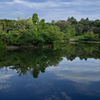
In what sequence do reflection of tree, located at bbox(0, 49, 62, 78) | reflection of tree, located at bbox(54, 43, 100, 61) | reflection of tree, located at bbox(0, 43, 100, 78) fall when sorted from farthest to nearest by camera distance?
reflection of tree, located at bbox(54, 43, 100, 61), reflection of tree, located at bbox(0, 43, 100, 78), reflection of tree, located at bbox(0, 49, 62, 78)

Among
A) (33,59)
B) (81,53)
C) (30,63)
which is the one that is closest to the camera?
(30,63)

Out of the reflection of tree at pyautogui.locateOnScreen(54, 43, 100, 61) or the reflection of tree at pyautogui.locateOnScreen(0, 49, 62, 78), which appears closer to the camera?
the reflection of tree at pyautogui.locateOnScreen(0, 49, 62, 78)

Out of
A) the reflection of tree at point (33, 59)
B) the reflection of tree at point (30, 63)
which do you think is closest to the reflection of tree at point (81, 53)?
the reflection of tree at point (33, 59)

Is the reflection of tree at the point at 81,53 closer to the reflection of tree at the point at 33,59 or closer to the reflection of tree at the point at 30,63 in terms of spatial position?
the reflection of tree at the point at 33,59

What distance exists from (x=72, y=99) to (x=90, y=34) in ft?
167

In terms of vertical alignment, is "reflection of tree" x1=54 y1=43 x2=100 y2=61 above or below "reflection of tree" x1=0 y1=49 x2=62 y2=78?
below

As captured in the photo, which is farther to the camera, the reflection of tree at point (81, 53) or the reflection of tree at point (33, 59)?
the reflection of tree at point (81, 53)

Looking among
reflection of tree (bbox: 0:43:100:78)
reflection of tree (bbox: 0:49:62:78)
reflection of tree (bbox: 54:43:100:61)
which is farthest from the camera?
reflection of tree (bbox: 54:43:100:61)

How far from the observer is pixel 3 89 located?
21.5 ft

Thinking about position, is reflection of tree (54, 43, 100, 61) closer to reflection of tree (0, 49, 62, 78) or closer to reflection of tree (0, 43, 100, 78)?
reflection of tree (0, 43, 100, 78)

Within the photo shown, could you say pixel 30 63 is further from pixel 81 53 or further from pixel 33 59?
pixel 81 53

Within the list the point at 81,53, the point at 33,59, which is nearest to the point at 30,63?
the point at 33,59

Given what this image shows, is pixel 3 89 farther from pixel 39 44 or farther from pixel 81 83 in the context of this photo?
pixel 39 44

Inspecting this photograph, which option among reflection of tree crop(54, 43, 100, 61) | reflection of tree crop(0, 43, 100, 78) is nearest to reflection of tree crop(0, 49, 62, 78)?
reflection of tree crop(0, 43, 100, 78)
